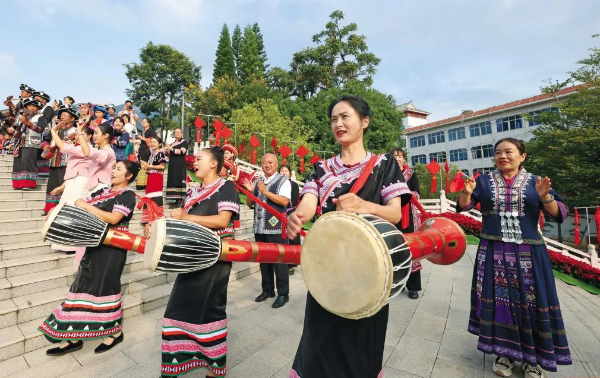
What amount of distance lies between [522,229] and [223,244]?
8.73 feet

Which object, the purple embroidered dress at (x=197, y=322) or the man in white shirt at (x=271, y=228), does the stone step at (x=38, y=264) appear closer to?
the man in white shirt at (x=271, y=228)

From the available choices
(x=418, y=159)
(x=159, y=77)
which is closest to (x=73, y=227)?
(x=159, y=77)

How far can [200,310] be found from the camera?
242 centimetres

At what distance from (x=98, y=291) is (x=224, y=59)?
4083 centimetres

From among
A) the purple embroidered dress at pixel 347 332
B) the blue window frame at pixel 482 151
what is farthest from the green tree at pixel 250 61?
the purple embroidered dress at pixel 347 332

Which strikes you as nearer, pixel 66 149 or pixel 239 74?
pixel 66 149

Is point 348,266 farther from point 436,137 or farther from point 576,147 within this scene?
point 436,137

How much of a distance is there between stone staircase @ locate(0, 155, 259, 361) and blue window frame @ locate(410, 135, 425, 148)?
132ft

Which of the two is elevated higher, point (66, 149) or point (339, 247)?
point (66, 149)

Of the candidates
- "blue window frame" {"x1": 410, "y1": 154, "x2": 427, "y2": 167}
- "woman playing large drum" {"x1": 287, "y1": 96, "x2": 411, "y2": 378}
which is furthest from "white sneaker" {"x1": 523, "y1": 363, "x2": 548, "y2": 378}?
"blue window frame" {"x1": 410, "y1": 154, "x2": 427, "y2": 167}

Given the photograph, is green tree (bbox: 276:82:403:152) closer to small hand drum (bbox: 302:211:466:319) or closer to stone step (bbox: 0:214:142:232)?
stone step (bbox: 0:214:142:232)

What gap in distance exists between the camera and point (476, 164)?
35.4 meters

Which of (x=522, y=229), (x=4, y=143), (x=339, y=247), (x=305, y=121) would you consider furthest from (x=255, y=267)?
(x=305, y=121)

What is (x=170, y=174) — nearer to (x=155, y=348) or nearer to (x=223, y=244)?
(x=155, y=348)
